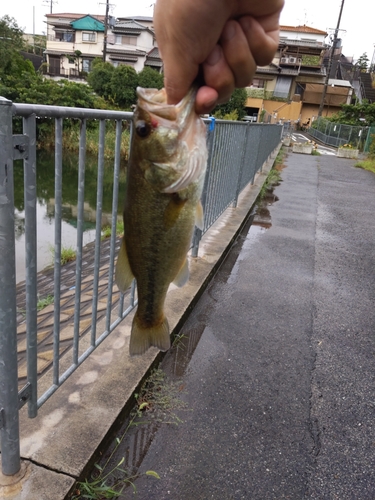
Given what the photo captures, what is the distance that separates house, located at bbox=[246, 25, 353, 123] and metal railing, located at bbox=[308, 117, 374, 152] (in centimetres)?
1123

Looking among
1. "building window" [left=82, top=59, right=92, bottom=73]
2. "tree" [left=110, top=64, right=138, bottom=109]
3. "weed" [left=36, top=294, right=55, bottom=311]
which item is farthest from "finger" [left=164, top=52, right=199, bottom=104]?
"building window" [left=82, top=59, right=92, bottom=73]

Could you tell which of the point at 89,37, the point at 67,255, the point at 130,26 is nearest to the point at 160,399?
the point at 67,255

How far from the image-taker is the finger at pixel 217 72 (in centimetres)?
95

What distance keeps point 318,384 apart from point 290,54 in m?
58.7

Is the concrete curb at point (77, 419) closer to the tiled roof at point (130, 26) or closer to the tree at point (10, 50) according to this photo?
the tree at point (10, 50)

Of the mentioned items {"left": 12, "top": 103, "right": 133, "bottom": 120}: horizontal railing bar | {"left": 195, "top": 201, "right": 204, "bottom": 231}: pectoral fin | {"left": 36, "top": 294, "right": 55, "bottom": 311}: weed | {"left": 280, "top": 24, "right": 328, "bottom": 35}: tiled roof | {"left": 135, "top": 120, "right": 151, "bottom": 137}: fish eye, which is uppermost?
{"left": 280, "top": 24, "right": 328, "bottom": 35}: tiled roof

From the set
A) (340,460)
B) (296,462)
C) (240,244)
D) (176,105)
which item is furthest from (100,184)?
(240,244)

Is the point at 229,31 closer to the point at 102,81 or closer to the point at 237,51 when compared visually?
the point at 237,51

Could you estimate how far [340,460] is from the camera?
8.05 ft

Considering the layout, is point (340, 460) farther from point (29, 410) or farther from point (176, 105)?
point (176, 105)

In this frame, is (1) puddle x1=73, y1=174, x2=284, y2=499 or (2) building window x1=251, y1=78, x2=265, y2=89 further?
(2) building window x1=251, y1=78, x2=265, y2=89

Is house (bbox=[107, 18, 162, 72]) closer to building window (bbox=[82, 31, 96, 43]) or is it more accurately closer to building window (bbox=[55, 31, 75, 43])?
building window (bbox=[82, 31, 96, 43])

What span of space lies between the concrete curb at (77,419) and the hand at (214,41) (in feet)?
6.19

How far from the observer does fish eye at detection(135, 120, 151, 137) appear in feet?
3.97
